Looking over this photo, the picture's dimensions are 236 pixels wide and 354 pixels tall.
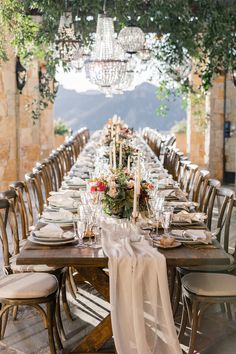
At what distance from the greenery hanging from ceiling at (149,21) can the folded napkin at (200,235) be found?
3.30 metres

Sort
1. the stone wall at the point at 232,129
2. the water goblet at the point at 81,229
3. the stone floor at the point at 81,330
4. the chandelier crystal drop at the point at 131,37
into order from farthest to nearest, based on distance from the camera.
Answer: the stone wall at the point at 232,129
the chandelier crystal drop at the point at 131,37
the stone floor at the point at 81,330
the water goblet at the point at 81,229

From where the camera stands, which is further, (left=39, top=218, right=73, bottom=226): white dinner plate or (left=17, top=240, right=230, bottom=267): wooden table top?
(left=39, top=218, right=73, bottom=226): white dinner plate

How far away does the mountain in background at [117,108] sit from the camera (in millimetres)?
22922

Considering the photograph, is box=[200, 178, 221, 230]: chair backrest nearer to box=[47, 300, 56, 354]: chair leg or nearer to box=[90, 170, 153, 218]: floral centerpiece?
box=[90, 170, 153, 218]: floral centerpiece

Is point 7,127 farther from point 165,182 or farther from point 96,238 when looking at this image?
point 96,238

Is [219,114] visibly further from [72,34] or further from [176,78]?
[72,34]

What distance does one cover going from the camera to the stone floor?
347cm

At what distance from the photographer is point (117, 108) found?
75.9 ft

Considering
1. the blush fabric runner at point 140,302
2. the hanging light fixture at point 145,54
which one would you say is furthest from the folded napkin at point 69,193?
the hanging light fixture at point 145,54

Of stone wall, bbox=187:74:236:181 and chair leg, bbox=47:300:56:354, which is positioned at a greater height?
stone wall, bbox=187:74:236:181

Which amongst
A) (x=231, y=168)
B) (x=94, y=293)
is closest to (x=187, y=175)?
(x=94, y=293)

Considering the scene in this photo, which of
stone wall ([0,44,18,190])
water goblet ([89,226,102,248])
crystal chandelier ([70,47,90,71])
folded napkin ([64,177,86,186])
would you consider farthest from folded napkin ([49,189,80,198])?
crystal chandelier ([70,47,90,71])

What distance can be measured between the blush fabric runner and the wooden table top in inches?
2.5

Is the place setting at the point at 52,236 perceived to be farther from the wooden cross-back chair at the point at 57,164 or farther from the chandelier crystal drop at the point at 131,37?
the chandelier crystal drop at the point at 131,37
